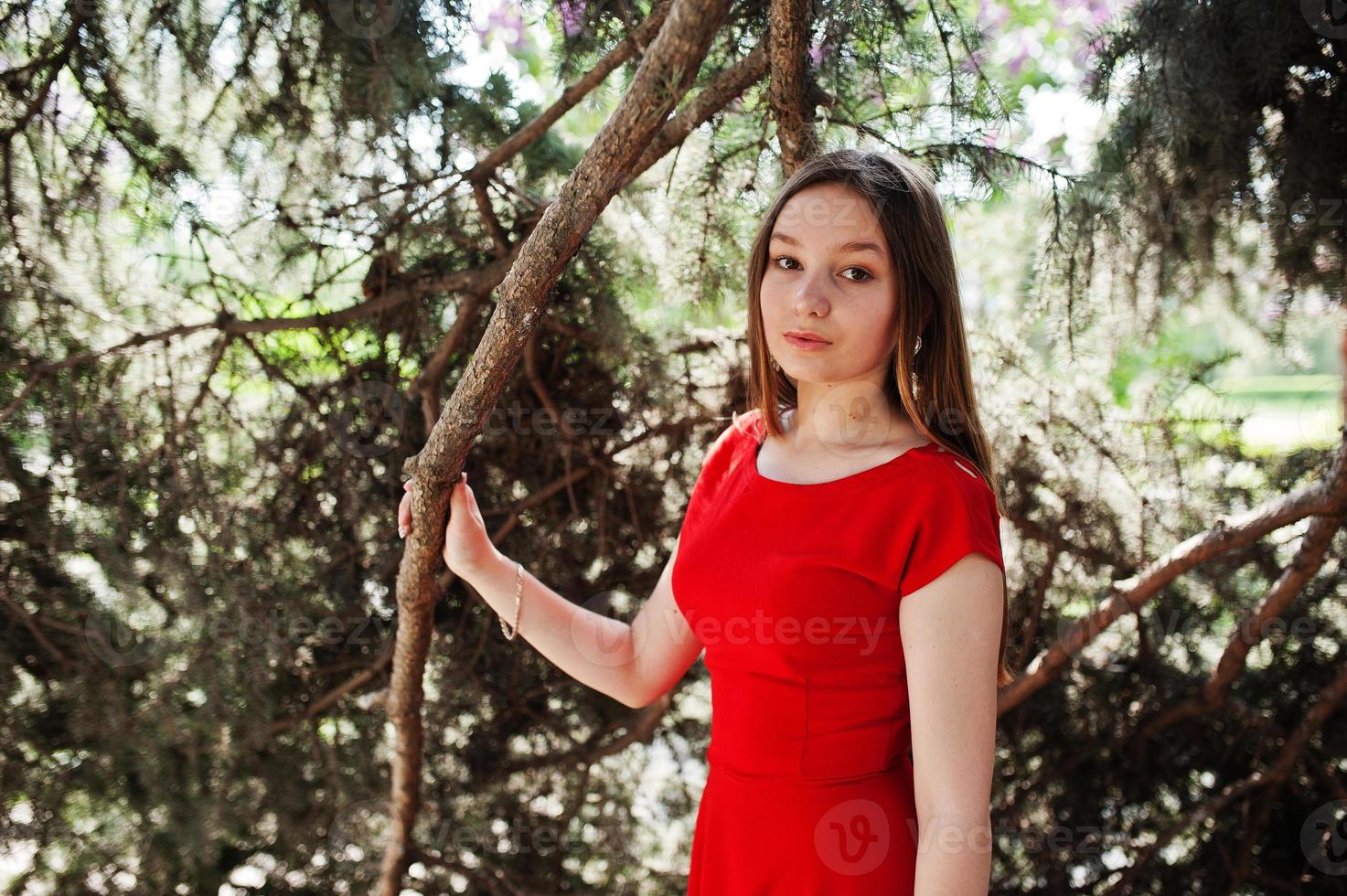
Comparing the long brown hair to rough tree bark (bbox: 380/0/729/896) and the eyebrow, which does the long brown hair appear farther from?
rough tree bark (bbox: 380/0/729/896)

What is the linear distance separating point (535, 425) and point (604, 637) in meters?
0.74

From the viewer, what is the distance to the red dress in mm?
1214

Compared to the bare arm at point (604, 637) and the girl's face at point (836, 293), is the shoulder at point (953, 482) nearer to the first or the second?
the girl's face at point (836, 293)

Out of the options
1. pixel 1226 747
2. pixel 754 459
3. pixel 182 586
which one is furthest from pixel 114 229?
pixel 1226 747

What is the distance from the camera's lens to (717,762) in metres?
1.39

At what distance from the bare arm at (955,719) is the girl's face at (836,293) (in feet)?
0.97

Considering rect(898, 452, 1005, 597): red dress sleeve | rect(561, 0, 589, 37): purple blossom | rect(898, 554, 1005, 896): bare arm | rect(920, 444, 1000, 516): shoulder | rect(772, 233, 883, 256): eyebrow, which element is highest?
rect(561, 0, 589, 37): purple blossom

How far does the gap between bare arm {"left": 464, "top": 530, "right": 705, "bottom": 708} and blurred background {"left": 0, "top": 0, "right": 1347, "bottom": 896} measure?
0.55 m

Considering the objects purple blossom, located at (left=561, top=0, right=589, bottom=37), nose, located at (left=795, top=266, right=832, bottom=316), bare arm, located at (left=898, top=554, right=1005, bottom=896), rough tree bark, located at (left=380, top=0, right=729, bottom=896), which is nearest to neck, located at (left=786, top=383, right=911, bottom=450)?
nose, located at (left=795, top=266, right=832, bottom=316)

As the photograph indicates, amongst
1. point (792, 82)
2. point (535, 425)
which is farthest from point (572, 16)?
point (535, 425)

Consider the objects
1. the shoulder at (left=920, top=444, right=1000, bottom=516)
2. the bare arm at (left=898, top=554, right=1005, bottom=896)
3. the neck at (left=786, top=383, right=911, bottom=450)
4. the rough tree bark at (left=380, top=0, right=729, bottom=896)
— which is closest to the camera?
the rough tree bark at (left=380, top=0, right=729, bottom=896)

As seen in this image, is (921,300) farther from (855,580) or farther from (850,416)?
(855,580)

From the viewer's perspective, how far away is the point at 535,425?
7.28ft

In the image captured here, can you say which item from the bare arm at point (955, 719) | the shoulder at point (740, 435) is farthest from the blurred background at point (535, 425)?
the bare arm at point (955, 719)
